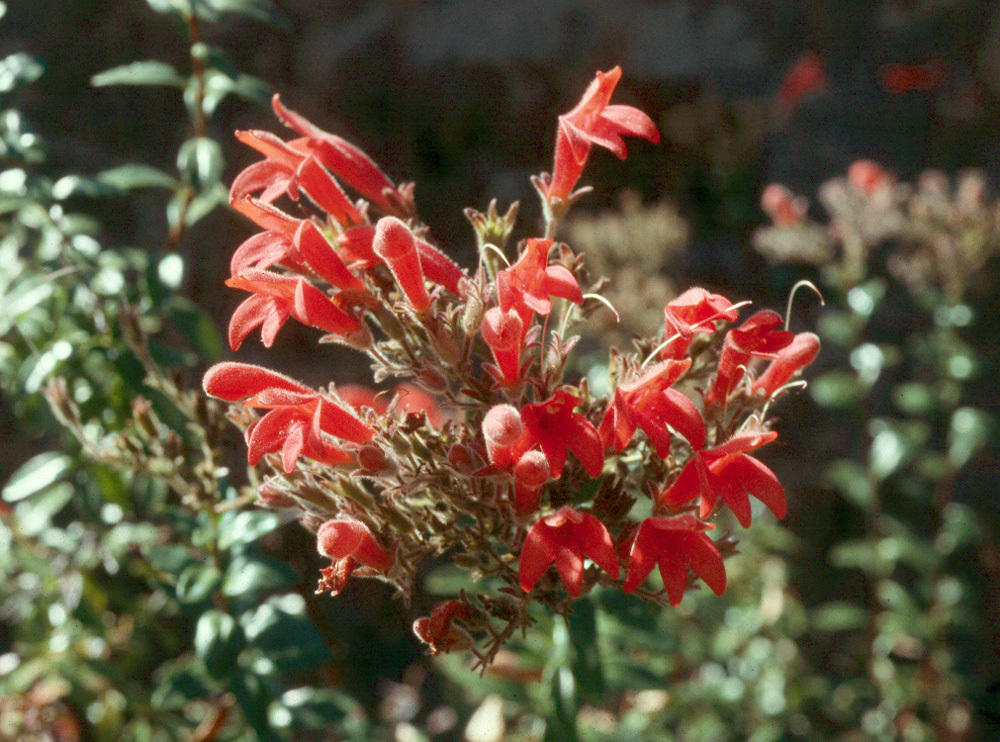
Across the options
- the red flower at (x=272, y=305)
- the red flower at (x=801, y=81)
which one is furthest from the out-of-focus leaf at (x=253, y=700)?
the red flower at (x=801, y=81)

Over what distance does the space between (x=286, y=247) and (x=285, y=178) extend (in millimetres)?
162

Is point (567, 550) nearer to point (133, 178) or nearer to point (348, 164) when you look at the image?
point (348, 164)

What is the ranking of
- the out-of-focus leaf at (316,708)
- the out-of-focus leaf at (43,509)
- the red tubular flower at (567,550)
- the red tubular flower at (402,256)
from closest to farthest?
Answer: 1. the red tubular flower at (567,550)
2. the red tubular flower at (402,256)
3. the out-of-focus leaf at (316,708)
4. the out-of-focus leaf at (43,509)

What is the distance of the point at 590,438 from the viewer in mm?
1005

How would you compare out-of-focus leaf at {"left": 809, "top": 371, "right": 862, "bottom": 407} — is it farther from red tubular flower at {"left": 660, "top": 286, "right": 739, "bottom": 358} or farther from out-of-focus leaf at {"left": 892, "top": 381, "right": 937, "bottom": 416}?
red tubular flower at {"left": 660, "top": 286, "right": 739, "bottom": 358}

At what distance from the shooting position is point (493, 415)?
1.02 meters

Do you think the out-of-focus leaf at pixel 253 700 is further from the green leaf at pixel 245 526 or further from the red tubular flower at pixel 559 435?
the red tubular flower at pixel 559 435

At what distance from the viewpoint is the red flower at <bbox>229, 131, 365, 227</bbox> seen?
1.22m

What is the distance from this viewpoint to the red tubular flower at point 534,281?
106 cm

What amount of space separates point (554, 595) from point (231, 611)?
68 cm

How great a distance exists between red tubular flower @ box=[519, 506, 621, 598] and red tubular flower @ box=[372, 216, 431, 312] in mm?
358

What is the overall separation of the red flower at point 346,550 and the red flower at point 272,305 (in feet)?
0.85

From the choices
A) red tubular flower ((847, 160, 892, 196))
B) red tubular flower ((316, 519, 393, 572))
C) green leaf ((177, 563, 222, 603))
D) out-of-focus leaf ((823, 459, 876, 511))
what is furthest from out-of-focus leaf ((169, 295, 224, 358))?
red tubular flower ((847, 160, 892, 196))

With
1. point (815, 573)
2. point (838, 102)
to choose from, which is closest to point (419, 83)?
point (838, 102)
